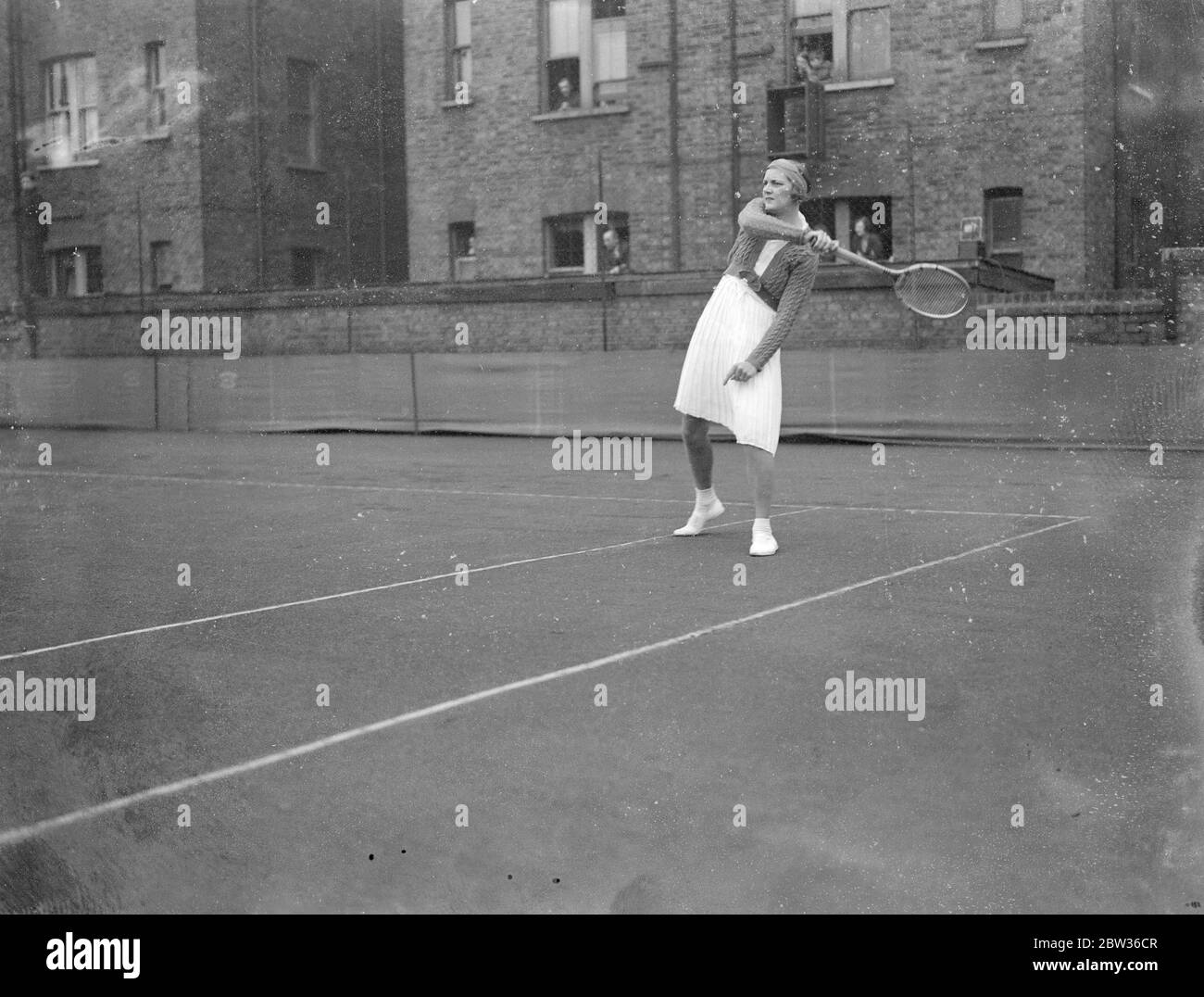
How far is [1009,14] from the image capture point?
1400cm

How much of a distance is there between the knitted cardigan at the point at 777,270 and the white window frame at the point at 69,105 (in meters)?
3.79

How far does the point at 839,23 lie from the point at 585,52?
13.2 ft

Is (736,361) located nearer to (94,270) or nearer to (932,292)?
(932,292)

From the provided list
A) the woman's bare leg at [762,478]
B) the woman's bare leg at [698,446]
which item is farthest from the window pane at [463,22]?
the woman's bare leg at [762,478]

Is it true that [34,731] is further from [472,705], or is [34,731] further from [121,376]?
[121,376]

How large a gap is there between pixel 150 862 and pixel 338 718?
1.26m

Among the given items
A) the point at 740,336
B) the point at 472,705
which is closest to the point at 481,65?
the point at 740,336

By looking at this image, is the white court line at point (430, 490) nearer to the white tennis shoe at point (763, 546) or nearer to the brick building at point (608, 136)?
the white tennis shoe at point (763, 546)

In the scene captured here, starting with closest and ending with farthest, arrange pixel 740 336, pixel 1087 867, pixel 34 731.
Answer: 1. pixel 1087 867
2. pixel 34 731
3. pixel 740 336

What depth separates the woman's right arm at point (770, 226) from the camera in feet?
22.9

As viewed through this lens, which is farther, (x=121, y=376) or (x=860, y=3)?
(x=121, y=376)

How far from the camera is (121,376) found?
60.1 ft

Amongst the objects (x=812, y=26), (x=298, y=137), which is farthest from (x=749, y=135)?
(x=298, y=137)

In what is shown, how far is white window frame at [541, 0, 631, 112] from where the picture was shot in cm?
1565
